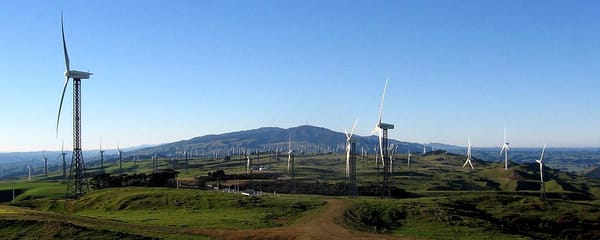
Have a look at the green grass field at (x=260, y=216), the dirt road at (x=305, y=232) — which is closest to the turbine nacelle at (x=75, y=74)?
the green grass field at (x=260, y=216)

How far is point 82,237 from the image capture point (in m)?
64.6

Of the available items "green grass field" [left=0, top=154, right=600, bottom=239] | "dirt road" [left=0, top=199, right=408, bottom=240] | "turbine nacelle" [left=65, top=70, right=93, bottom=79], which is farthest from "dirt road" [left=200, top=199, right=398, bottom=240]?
"turbine nacelle" [left=65, top=70, right=93, bottom=79]

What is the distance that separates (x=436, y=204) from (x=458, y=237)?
105ft

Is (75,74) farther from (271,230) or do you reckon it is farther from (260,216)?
(271,230)

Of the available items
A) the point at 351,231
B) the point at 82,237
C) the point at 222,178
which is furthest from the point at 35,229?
the point at 222,178

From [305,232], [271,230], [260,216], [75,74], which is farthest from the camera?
[75,74]

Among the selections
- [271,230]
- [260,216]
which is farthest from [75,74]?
[271,230]

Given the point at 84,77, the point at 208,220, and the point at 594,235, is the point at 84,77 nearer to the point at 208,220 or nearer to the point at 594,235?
the point at 208,220

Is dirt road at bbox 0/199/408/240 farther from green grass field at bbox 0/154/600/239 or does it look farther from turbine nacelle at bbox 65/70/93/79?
turbine nacelle at bbox 65/70/93/79

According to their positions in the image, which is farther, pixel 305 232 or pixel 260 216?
pixel 260 216

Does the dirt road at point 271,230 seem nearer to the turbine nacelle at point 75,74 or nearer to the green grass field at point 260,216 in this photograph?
the green grass field at point 260,216

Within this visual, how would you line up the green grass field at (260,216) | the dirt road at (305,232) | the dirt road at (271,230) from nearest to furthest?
the dirt road at (305,232) → the dirt road at (271,230) → the green grass field at (260,216)

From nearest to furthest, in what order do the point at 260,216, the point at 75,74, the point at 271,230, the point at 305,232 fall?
the point at 305,232, the point at 271,230, the point at 260,216, the point at 75,74

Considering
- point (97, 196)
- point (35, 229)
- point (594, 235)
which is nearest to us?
point (35, 229)
